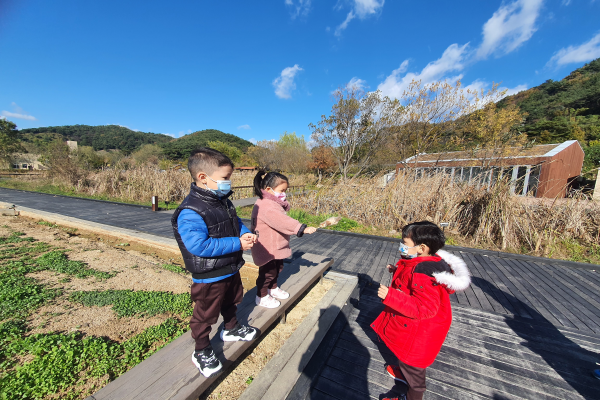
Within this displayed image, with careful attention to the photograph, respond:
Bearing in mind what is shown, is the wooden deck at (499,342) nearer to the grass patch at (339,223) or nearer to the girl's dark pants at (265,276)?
the girl's dark pants at (265,276)

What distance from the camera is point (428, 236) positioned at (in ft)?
4.48

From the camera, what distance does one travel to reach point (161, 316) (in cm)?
237

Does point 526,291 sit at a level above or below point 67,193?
above

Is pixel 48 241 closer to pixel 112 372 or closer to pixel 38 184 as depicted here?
pixel 112 372

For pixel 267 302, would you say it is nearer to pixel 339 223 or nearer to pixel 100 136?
pixel 339 223

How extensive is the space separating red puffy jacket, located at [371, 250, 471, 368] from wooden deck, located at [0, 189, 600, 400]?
486mm

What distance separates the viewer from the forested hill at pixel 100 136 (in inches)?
2426

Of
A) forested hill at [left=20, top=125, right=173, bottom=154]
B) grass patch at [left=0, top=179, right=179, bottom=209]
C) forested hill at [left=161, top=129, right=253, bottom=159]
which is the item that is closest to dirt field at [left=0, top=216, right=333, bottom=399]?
grass patch at [left=0, top=179, right=179, bottom=209]

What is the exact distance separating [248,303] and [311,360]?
2.54 ft

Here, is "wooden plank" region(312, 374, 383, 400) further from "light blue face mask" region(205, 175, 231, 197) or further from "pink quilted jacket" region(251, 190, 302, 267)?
"light blue face mask" region(205, 175, 231, 197)

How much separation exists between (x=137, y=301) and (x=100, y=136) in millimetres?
86670

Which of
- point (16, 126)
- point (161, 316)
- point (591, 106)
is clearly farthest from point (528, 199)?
point (16, 126)

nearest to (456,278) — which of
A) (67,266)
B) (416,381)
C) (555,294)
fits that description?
(416,381)

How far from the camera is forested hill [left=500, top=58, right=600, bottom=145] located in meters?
23.9
